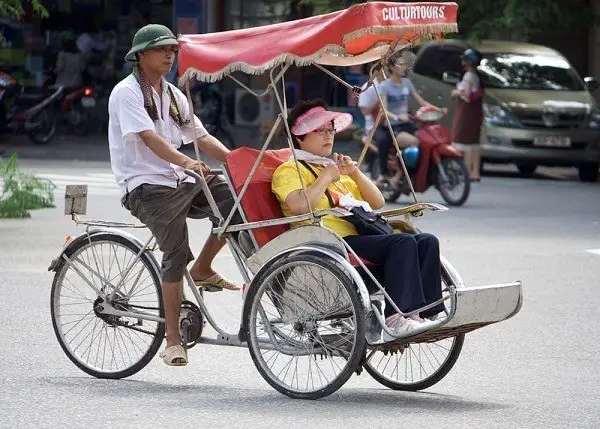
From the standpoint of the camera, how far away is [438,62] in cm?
2239

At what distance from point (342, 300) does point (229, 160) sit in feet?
3.23

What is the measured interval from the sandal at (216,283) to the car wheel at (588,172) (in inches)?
582

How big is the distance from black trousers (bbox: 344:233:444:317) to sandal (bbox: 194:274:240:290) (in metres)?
0.87

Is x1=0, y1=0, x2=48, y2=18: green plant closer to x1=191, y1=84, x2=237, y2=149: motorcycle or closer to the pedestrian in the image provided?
the pedestrian

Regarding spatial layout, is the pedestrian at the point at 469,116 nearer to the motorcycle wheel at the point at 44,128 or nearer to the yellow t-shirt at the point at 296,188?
the motorcycle wheel at the point at 44,128

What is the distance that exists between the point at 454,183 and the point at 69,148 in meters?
10.5

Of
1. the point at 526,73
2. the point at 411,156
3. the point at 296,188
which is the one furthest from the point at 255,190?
the point at 526,73

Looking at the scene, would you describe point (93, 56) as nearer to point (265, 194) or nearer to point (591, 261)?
point (591, 261)

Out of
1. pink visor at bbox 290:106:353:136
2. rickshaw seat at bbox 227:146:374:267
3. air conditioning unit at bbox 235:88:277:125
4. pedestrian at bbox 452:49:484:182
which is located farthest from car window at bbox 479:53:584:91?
rickshaw seat at bbox 227:146:374:267

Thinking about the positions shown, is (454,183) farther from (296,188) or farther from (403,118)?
(296,188)

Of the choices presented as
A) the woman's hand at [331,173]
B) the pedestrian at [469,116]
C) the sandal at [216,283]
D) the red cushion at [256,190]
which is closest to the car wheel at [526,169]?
the pedestrian at [469,116]

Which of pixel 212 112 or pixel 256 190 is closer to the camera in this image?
pixel 256 190

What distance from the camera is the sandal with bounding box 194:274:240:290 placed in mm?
7988

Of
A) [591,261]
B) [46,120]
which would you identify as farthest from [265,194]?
[46,120]
